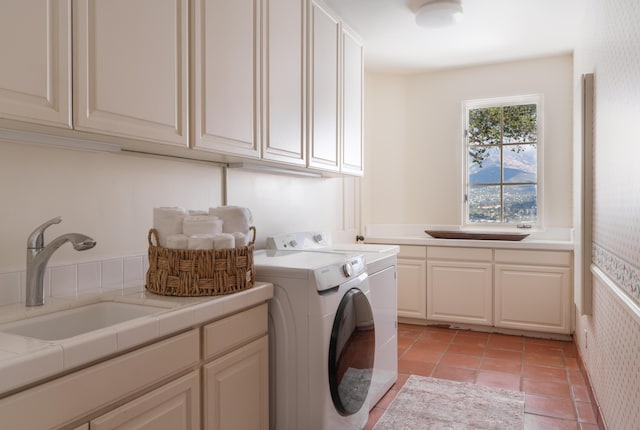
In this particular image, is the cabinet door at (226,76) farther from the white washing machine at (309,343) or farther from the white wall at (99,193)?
the white washing machine at (309,343)

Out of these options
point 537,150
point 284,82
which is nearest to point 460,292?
point 537,150

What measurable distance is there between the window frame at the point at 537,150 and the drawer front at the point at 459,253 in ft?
1.60

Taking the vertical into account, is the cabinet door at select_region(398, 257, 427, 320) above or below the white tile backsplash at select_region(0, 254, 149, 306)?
below

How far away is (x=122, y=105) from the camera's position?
1462 mm

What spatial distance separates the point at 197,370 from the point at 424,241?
9.77 ft

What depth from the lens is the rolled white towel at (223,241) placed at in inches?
64.1

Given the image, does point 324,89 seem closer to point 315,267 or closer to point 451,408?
point 315,267

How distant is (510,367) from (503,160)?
201 cm

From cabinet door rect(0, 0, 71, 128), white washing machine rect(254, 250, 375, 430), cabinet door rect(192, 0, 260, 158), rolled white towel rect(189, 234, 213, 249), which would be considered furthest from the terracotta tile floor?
cabinet door rect(0, 0, 71, 128)

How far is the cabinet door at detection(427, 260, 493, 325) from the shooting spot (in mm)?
3900

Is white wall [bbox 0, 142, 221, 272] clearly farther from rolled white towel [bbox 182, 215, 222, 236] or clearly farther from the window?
the window

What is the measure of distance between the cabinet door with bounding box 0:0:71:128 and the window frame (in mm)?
3781

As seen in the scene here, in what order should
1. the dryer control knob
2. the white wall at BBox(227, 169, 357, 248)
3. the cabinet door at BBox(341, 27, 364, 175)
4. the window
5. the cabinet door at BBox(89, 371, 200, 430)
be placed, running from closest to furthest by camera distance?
1. the cabinet door at BBox(89, 371, 200, 430)
2. the dryer control knob
3. the white wall at BBox(227, 169, 357, 248)
4. the cabinet door at BBox(341, 27, 364, 175)
5. the window

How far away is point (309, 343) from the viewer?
1.88m
